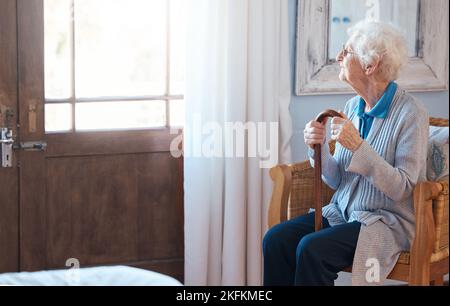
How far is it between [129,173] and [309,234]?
910 millimetres

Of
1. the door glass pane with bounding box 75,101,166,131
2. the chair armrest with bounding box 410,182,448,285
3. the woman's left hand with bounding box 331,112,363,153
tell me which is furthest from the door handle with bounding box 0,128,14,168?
the chair armrest with bounding box 410,182,448,285

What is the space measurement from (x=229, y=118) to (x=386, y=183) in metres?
0.87

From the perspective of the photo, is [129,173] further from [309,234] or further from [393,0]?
[393,0]

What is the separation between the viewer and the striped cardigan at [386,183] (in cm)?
275

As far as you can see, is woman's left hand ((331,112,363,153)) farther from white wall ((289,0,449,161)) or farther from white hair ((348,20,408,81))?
white wall ((289,0,449,161))

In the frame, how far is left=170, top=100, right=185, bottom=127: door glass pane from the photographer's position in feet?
11.4

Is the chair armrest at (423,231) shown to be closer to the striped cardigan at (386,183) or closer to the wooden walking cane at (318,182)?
the striped cardigan at (386,183)

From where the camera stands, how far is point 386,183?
274 cm

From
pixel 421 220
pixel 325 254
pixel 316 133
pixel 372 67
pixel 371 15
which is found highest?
pixel 371 15

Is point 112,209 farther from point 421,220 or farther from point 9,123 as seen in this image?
point 421,220

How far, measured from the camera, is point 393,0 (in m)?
3.66

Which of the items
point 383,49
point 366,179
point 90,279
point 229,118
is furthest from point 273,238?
point 90,279

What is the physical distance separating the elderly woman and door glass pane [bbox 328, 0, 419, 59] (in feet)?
1.91

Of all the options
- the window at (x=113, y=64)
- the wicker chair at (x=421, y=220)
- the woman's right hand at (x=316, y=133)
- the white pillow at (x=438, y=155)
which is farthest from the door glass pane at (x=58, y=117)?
the white pillow at (x=438, y=155)
